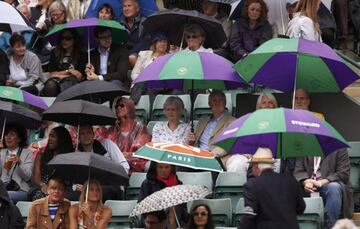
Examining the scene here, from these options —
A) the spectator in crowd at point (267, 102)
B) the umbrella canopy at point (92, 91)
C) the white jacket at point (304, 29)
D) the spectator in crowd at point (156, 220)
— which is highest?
the white jacket at point (304, 29)

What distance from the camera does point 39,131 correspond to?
20812mm

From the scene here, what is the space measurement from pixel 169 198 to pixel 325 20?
6.15m

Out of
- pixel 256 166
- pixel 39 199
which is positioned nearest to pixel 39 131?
pixel 39 199

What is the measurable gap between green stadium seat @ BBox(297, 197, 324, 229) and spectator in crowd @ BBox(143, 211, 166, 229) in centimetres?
142

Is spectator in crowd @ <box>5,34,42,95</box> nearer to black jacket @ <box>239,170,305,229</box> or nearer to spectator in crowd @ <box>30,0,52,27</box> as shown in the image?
spectator in crowd @ <box>30,0,52,27</box>

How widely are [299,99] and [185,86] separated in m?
1.83

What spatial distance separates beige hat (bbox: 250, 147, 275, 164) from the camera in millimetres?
15891

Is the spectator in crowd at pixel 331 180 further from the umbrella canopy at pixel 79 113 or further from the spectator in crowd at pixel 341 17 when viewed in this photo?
the spectator in crowd at pixel 341 17

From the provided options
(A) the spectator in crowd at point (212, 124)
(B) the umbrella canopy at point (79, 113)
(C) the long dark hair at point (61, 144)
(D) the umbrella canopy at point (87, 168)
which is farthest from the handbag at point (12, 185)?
(A) the spectator in crowd at point (212, 124)

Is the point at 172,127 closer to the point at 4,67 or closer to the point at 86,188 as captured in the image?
the point at 86,188

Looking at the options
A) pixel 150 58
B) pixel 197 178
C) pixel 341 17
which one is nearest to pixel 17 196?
pixel 197 178

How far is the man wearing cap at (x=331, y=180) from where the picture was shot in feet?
57.4

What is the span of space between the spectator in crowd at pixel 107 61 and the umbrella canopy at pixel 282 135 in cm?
460

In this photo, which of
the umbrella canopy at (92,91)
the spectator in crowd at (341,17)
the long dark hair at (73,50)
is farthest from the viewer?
the spectator in crowd at (341,17)
